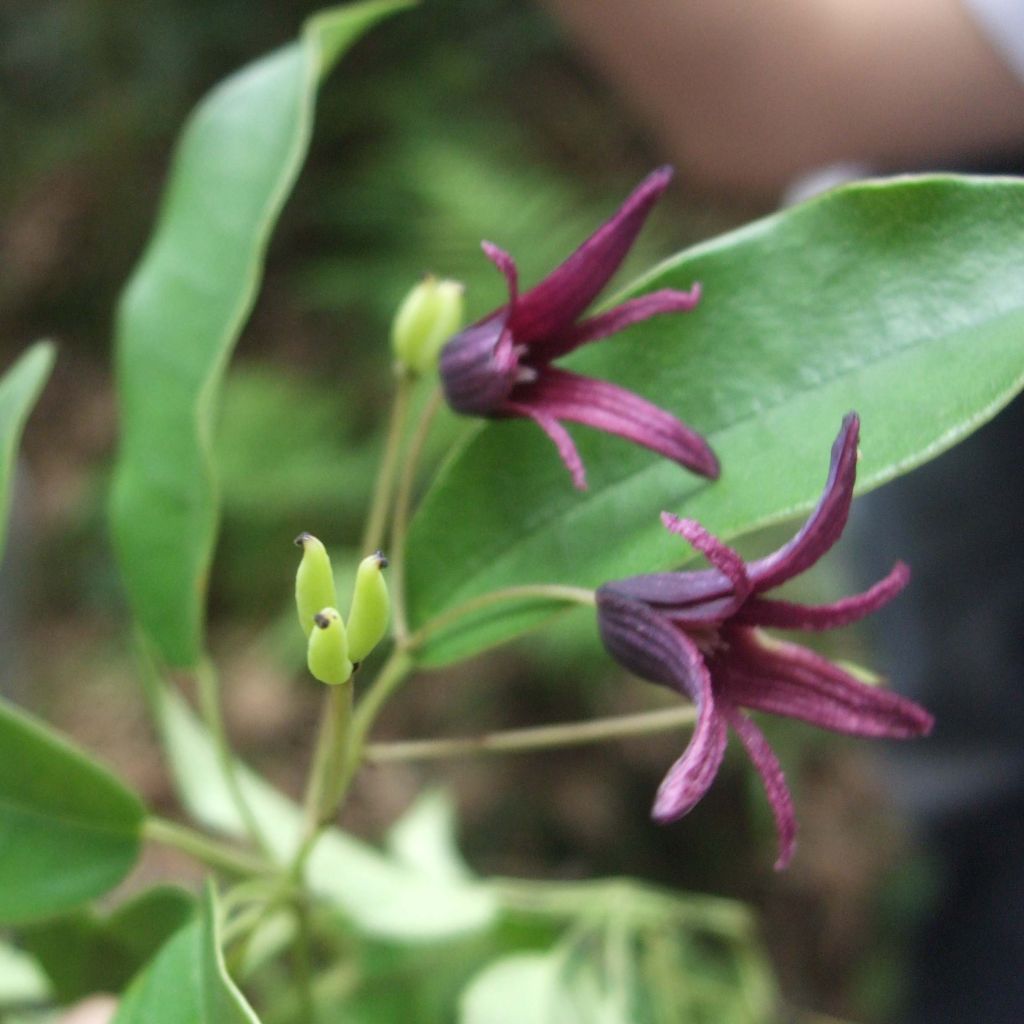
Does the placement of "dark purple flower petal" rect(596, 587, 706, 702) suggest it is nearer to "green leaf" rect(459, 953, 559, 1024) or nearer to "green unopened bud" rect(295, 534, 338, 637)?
"green unopened bud" rect(295, 534, 338, 637)

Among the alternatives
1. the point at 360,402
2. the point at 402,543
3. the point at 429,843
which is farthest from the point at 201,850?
the point at 360,402

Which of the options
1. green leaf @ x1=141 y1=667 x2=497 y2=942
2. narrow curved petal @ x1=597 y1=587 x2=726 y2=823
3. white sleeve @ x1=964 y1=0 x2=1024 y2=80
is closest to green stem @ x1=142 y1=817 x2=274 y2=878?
green leaf @ x1=141 y1=667 x2=497 y2=942

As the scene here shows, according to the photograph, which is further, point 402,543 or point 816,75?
point 816,75

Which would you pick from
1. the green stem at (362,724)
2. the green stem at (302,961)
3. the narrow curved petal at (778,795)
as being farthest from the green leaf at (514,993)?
the narrow curved petal at (778,795)

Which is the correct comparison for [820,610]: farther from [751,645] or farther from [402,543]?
[402,543]

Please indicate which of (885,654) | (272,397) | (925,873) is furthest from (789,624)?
(272,397)
